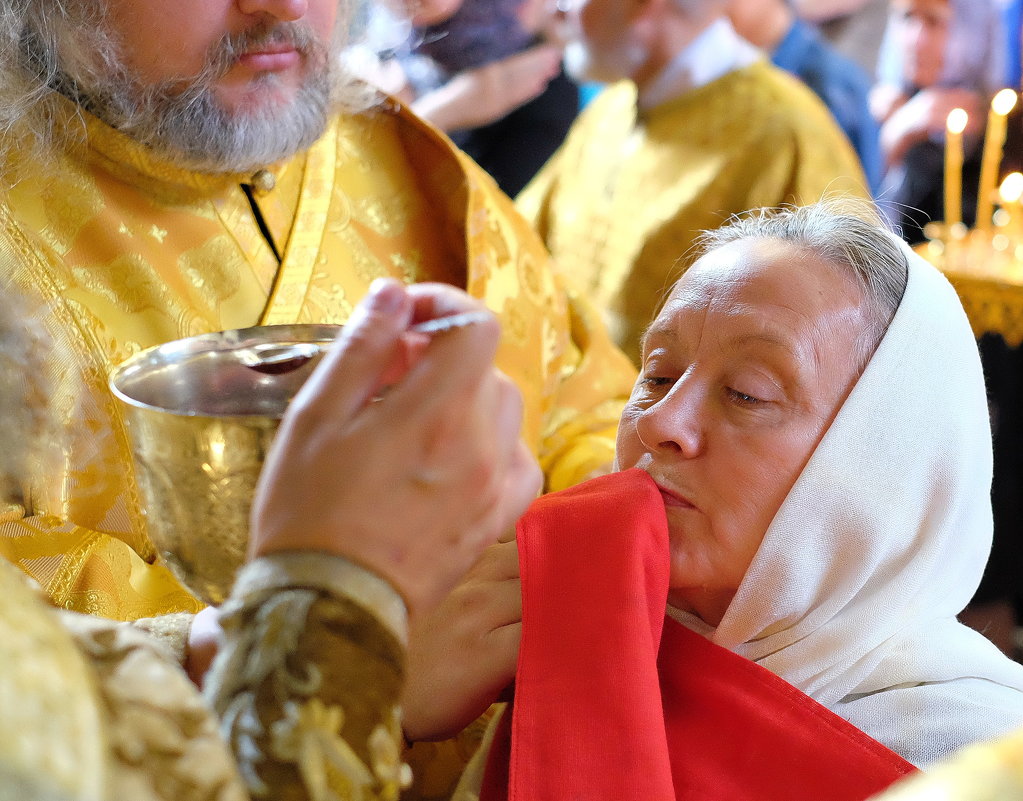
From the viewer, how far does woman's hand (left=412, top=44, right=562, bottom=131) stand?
4141mm

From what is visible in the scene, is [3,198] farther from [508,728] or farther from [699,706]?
[699,706]

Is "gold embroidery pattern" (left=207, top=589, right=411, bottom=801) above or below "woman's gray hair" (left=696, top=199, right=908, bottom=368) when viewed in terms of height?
above

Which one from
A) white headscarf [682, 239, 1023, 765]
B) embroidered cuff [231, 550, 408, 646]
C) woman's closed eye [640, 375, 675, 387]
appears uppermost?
embroidered cuff [231, 550, 408, 646]

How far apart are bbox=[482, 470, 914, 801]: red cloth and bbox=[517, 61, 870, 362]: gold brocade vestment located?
6.29ft

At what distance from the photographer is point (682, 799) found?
1100 mm

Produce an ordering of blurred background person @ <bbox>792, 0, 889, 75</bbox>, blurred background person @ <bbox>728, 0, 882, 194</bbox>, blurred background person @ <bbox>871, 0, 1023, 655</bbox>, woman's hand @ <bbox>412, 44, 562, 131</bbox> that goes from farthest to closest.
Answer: blurred background person @ <bbox>792, 0, 889, 75</bbox>
blurred background person @ <bbox>871, 0, 1023, 655</bbox>
blurred background person @ <bbox>728, 0, 882, 194</bbox>
woman's hand @ <bbox>412, 44, 562, 131</bbox>

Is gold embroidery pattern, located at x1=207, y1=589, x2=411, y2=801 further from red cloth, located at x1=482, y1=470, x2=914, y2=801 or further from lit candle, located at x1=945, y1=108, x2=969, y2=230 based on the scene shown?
lit candle, located at x1=945, y1=108, x2=969, y2=230

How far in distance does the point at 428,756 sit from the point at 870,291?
0.80 meters

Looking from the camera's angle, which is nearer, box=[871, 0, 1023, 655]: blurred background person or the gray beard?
the gray beard

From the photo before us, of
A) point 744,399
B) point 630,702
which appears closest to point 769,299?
point 744,399

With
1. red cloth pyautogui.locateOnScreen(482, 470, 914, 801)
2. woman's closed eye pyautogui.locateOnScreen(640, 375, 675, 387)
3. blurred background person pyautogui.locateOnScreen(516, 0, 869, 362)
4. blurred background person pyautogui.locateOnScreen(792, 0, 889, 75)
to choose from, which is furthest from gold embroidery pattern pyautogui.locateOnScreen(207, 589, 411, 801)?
blurred background person pyautogui.locateOnScreen(792, 0, 889, 75)

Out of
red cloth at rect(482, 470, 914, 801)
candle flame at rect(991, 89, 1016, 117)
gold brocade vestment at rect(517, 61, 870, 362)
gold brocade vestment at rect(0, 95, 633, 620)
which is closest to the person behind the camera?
red cloth at rect(482, 470, 914, 801)

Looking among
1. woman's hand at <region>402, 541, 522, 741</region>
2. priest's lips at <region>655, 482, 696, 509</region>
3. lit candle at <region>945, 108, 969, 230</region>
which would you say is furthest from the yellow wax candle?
woman's hand at <region>402, 541, 522, 741</region>

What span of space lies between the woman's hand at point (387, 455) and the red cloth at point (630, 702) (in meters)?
0.32
